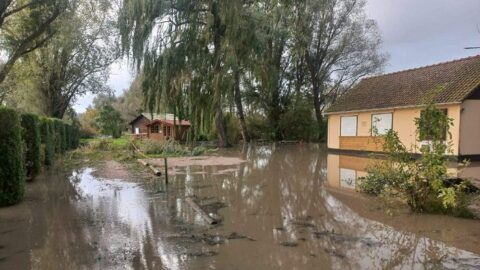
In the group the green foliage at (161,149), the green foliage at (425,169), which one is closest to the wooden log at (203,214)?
the green foliage at (425,169)

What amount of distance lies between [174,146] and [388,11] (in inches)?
558

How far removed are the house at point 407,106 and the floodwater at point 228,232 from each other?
19.3 ft

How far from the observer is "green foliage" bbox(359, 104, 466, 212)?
254 inches

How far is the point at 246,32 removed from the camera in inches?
942

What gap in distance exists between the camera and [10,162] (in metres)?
7.52

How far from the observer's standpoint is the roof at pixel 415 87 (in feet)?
51.7

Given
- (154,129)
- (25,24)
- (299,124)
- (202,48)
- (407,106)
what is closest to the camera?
(25,24)

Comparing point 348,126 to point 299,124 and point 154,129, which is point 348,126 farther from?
point 154,129

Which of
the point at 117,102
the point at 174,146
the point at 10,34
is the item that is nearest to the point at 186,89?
the point at 174,146

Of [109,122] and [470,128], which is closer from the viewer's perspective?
[470,128]

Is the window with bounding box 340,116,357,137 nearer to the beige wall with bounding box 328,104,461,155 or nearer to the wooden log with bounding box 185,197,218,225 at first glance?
the beige wall with bounding box 328,104,461,155

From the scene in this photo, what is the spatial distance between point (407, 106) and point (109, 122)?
44707mm

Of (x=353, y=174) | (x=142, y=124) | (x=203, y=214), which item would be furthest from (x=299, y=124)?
(x=203, y=214)

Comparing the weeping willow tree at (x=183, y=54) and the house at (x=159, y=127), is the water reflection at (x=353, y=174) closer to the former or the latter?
the weeping willow tree at (x=183, y=54)
